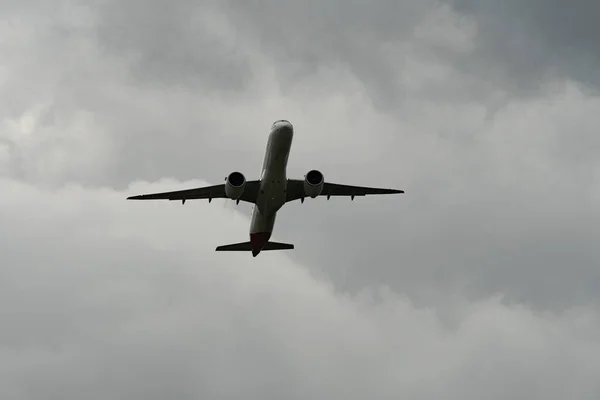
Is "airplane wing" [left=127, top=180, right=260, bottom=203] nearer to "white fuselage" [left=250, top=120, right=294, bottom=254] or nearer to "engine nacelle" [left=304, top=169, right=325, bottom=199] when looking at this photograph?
"white fuselage" [left=250, top=120, right=294, bottom=254]

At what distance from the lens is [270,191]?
67.4m

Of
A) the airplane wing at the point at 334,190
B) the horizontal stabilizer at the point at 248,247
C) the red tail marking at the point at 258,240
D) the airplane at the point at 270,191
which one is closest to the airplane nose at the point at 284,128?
the airplane at the point at 270,191

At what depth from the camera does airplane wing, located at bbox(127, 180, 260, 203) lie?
69488 mm

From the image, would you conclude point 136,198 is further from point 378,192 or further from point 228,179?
point 378,192

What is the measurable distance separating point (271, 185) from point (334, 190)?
8.03 metres

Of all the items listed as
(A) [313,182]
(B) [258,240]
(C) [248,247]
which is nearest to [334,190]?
(A) [313,182]

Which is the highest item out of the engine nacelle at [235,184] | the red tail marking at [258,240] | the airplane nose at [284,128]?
the airplane nose at [284,128]

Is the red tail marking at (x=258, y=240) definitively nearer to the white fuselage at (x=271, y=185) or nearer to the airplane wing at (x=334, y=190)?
the white fuselage at (x=271, y=185)

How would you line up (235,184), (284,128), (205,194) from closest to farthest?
1. (284,128)
2. (235,184)
3. (205,194)

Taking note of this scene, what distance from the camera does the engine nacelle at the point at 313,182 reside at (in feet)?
221

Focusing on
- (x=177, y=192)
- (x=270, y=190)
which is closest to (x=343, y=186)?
(x=270, y=190)

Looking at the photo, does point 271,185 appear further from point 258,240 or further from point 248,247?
point 248,247

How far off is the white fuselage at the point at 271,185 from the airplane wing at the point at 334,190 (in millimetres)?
2337

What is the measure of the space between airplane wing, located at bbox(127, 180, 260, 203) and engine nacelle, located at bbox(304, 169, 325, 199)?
13.9 feet
